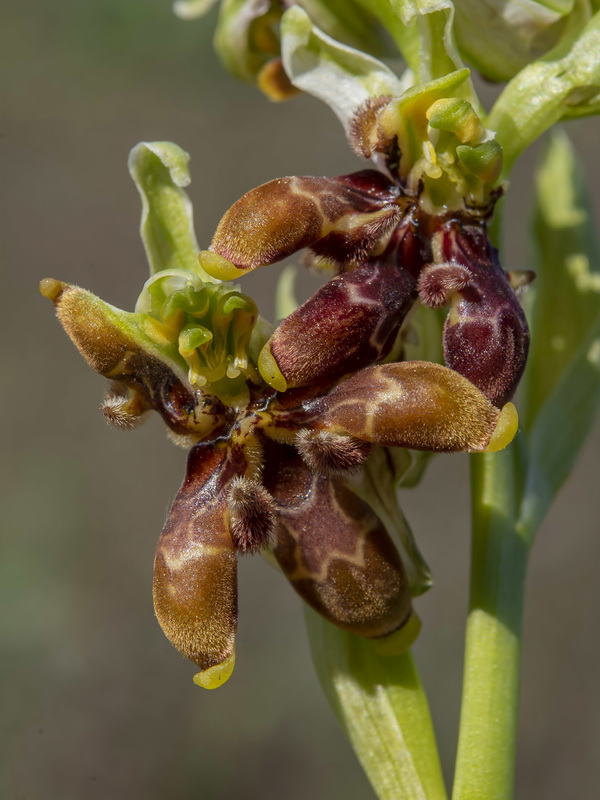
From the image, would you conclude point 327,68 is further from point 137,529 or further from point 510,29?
point 137,529

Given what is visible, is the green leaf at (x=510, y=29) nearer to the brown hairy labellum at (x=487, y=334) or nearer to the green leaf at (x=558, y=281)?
the green leaf at (x=558, y=281)

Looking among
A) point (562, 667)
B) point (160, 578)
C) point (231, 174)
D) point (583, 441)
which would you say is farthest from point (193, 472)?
point (231, 174)

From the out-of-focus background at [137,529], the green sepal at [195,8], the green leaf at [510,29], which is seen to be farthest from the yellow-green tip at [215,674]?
the out-of-focus background at [137,529]

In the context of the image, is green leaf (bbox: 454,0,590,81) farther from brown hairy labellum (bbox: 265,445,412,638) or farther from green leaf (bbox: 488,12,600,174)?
brown hairy labellum (bbox: 265,445,412,638)

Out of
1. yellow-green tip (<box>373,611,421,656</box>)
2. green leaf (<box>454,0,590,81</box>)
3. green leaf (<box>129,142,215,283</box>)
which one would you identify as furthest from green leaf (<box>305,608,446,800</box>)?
green leaf (<box>454,0,590,81</box>)

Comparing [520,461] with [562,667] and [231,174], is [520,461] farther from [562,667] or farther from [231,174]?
[231,174]
